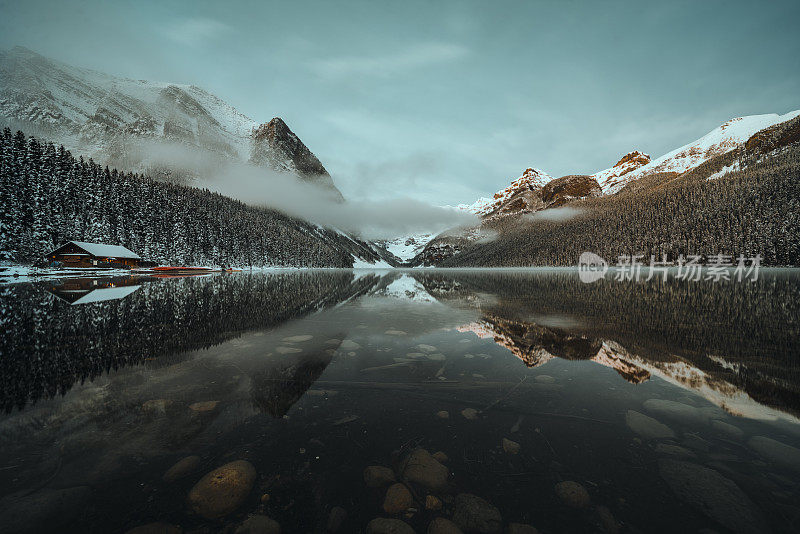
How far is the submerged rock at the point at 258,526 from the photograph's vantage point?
316cm

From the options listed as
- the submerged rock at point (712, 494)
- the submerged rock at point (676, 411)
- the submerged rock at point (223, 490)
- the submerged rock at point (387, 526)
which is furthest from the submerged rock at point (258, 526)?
the submerged rock at point (676, 411)

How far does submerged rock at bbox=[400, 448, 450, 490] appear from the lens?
13.1 ft

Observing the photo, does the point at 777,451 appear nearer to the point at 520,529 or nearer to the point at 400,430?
the point at 520,529

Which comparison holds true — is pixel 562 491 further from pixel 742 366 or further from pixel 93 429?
pixel 742 366

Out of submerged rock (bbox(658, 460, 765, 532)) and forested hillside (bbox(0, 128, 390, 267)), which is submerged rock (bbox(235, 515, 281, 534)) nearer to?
submerged rock (bbox(658, 460, 765, 532))

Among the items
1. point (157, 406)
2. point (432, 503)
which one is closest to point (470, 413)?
point (432, 503)

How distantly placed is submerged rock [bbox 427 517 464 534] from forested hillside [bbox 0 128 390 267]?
73.2 m

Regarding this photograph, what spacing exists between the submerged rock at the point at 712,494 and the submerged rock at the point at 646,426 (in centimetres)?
79

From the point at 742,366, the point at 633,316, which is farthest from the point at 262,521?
the point at 633,316

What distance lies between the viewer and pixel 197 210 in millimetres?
93000

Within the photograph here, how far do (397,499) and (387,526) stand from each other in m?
0.43

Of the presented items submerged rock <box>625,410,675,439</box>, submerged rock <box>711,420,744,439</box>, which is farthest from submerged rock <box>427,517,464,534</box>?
submerged rock <box>711,420,744,439</box>

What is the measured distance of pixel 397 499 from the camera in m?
3.71

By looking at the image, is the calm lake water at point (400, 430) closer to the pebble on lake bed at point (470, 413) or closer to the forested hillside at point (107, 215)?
the pebble on lake bed at point (470, 413)
